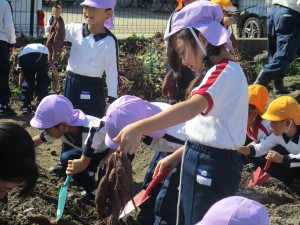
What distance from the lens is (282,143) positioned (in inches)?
245

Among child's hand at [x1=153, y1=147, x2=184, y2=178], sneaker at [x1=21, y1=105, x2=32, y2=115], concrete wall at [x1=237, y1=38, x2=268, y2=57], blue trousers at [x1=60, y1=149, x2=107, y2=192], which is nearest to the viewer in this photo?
child's hand at [x1=153, y1=147, x2=184, y2=178]

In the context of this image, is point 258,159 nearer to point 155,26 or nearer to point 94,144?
point 94,144

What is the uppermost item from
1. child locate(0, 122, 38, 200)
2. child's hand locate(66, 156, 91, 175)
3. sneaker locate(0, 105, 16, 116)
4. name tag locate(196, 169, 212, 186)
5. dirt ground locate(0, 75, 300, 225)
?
child locate(0, 122, 38, 200)

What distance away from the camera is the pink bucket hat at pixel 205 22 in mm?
3824

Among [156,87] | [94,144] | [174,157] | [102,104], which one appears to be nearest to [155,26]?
[156,87]

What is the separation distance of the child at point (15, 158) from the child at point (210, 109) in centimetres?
97

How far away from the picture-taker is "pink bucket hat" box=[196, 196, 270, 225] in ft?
9.81

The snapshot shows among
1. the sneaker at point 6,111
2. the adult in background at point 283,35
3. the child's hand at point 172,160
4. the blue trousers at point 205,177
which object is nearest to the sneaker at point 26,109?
the sneaker at point 6,111

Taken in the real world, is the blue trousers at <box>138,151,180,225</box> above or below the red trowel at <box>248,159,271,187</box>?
above

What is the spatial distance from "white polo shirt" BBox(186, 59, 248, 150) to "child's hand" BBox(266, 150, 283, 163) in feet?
7.00

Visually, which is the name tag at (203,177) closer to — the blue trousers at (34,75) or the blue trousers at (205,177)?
the blue trousers at (205,177)

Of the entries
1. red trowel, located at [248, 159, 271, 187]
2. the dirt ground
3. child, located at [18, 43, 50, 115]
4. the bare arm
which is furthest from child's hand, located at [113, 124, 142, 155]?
child, located at [18, 43, 50, 115]

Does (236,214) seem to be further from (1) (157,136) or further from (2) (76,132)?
(2) (76,132)

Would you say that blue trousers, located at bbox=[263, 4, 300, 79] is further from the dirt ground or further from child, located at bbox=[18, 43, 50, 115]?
child, located at bbox=[18, 43, 50, 115]
